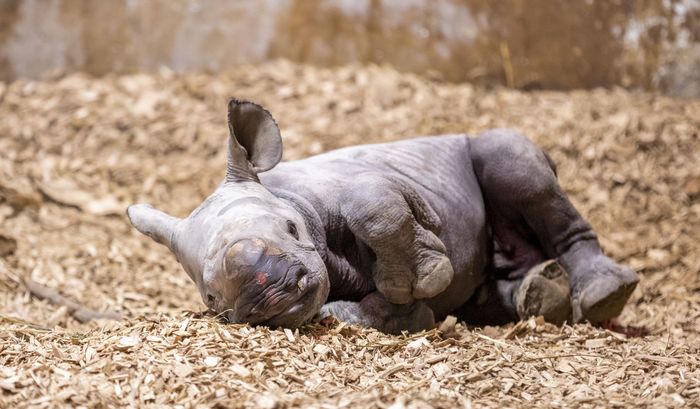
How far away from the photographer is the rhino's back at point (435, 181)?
4531 mm

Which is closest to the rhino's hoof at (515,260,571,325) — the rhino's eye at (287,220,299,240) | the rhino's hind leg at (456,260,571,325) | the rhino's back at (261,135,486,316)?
the rhino's hind leg at (456,260,571,325)

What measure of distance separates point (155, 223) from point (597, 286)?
2508 millimetres

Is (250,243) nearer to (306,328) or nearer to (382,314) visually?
(306,328)

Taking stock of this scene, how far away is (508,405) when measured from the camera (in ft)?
10.8

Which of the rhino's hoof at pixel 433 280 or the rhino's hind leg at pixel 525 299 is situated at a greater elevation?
the rhino's hoof at pixel 433 280

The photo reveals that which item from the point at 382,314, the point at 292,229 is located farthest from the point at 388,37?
the point at 292,229

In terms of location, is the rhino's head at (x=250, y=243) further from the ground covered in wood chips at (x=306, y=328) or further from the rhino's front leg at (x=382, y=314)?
the rhino's front leg at (x=382, y=314)

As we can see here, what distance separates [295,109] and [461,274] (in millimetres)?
3777

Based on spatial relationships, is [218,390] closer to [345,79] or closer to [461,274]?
[461,274]

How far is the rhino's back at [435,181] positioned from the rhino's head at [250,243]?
0.28 metres

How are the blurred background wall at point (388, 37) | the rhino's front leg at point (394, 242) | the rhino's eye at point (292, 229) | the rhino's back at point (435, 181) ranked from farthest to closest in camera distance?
the blurred background wall at point (388, 37) < the rhino's back at point (435, 181) < the rhino's front leg at point (394, 242) < the rhino's eye at point (292, 229)

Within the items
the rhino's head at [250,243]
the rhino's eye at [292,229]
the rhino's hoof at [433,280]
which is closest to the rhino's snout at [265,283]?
the rhino's head at [250,243]

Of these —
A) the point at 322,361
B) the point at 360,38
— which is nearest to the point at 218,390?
the point at 322,361

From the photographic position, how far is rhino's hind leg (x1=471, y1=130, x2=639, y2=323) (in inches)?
199
